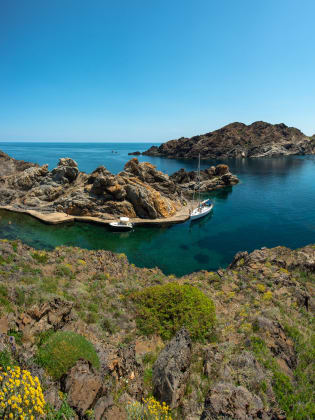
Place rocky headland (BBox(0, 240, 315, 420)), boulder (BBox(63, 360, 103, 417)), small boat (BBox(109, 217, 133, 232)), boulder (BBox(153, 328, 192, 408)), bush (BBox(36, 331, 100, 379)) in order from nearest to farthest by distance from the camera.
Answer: boulder (BBox(63, 360, 103, 417))
rocky headland (BBox(0, 240, 315, 420))
bush (BBox(36, 331, 100, 379))
boulder (BBox(153, 328, 192, 408))
small boat (BBox(109, 217, 133, 232))

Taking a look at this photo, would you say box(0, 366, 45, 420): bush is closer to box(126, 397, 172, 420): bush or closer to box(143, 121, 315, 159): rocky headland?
box(126, 397, 172, 420): bush

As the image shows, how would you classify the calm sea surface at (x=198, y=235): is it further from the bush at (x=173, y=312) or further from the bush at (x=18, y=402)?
the bush at (x=18, y=402)

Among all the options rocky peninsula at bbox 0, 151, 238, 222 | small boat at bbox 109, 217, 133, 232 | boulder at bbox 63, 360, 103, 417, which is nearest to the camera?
boulder at bbox 63, 360, 103, 417

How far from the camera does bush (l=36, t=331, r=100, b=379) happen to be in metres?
6.65

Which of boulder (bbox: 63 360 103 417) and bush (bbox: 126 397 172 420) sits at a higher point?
boulder (bbox: 63 360 103 417)

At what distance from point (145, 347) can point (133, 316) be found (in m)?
2.56

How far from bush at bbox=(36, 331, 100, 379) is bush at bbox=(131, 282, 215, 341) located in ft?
16.2

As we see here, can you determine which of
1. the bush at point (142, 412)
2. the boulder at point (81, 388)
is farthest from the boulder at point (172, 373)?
the boulder at point (81, 388)

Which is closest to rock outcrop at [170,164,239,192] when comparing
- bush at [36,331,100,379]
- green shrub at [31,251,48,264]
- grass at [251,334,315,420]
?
green shrub at [31,251,48,264]

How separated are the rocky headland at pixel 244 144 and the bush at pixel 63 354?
162850 millimetres

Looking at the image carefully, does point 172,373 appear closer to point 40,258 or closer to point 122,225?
point 40,258

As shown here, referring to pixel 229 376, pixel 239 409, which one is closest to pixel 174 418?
pixel 239 409

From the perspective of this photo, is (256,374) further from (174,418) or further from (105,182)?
(105,182)

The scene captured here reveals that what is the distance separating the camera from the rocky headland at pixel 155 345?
634 centimetres
